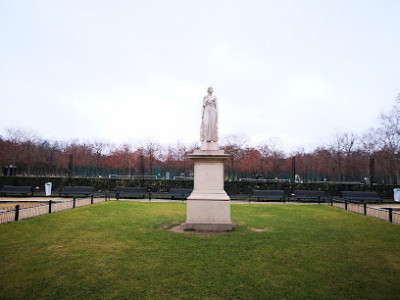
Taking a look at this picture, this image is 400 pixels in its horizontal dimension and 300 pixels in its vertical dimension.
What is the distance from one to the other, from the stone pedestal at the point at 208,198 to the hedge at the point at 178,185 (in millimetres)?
15100

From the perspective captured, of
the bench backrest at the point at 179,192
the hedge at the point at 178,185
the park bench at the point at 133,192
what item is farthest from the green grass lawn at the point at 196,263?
the hedge at the point at 178,185

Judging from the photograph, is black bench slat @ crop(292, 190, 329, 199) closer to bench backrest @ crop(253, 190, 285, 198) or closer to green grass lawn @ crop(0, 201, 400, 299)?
bench backrest @ crop(253, 190, 285, 198)

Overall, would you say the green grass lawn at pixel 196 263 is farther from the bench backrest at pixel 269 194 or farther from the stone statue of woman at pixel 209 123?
the bench backrest at pixel 269 194

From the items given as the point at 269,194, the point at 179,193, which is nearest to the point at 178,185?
the point at 179,193

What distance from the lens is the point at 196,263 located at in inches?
207

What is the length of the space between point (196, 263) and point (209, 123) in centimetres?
556

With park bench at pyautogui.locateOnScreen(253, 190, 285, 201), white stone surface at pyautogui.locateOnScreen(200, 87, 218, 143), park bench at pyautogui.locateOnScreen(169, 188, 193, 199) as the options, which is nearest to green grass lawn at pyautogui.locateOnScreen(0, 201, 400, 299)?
white stone surface at pyautogui.locateOnScreen(200, 87, 218, 143)

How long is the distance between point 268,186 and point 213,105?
628 inches

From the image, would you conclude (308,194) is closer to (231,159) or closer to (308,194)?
(308,194)

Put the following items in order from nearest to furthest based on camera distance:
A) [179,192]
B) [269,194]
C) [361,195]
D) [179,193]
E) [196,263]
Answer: [196,263] < [361,195] < [269,194] < [179,193] < [179,192]

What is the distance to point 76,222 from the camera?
9711 millimetres

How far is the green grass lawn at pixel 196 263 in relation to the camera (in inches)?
158

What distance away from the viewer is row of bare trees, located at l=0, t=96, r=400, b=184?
36084 millimetres

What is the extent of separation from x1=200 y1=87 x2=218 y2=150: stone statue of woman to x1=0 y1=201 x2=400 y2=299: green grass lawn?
331 centimetres
